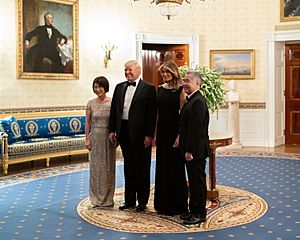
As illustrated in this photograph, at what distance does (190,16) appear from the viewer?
11.2 meters

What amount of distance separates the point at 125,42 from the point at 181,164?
19.7 ft

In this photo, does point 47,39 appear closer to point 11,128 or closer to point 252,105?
point 11,128

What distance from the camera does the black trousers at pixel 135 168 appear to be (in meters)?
5.23

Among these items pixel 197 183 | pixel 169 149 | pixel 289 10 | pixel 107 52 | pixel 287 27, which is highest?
pixel 289 10

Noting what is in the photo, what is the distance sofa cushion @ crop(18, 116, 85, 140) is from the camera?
28.5 feet

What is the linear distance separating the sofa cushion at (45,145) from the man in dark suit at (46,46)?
1463mm

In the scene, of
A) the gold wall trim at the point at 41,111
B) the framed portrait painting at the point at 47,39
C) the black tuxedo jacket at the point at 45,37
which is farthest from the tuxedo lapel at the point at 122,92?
the black tuxedo jacket at the point at 45,37

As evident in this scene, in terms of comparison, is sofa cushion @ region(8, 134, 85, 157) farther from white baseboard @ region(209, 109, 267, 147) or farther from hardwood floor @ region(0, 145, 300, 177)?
white baseboard @ region(209, 109, 267, 147)

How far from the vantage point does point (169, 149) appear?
5031 millimetres

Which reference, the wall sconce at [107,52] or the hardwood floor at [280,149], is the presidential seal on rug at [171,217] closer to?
the hardwood floor at [280,149]

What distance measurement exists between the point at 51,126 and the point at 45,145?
2.55 feet

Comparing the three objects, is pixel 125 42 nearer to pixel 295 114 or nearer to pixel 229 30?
Result: pixel 229 30

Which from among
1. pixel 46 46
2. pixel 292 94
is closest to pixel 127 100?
pixel 46 46

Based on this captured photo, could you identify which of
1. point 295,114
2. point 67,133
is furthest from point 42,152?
point 295,114
